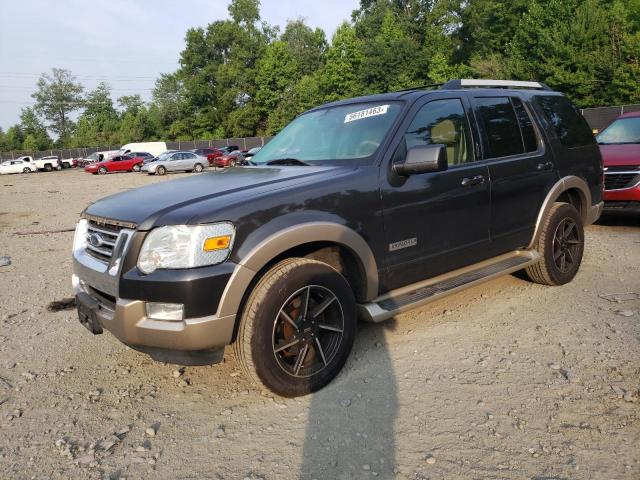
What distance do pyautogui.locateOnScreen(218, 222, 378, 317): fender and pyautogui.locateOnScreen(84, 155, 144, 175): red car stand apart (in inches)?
1581

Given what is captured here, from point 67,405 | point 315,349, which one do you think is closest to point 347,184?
point 315,349

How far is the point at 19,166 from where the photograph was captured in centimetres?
4578

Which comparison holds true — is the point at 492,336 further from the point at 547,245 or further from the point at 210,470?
the point at 210,470

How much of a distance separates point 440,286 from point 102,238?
2.36 metres

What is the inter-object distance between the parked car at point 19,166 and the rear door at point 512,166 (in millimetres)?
50565

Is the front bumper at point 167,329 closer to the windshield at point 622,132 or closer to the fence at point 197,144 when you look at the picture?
the windshield at point 622,132

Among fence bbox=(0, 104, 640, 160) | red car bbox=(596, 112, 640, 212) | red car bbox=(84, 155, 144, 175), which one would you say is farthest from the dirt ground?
red car bbox=(84, 155, 144, 175)

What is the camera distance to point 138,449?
267 centimetres

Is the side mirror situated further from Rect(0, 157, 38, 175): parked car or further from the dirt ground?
Rect(0, 157, 38, 175): parked car

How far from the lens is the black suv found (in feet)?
9.09

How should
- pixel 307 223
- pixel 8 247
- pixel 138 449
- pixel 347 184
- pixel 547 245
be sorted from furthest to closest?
pixel 8 247
pixel 547 245
pixel 347 184
pixel 307 223
pixel 138 449

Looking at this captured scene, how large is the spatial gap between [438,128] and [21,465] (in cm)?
341

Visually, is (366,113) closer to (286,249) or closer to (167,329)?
(286,249)

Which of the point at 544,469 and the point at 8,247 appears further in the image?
the point at 8,247
